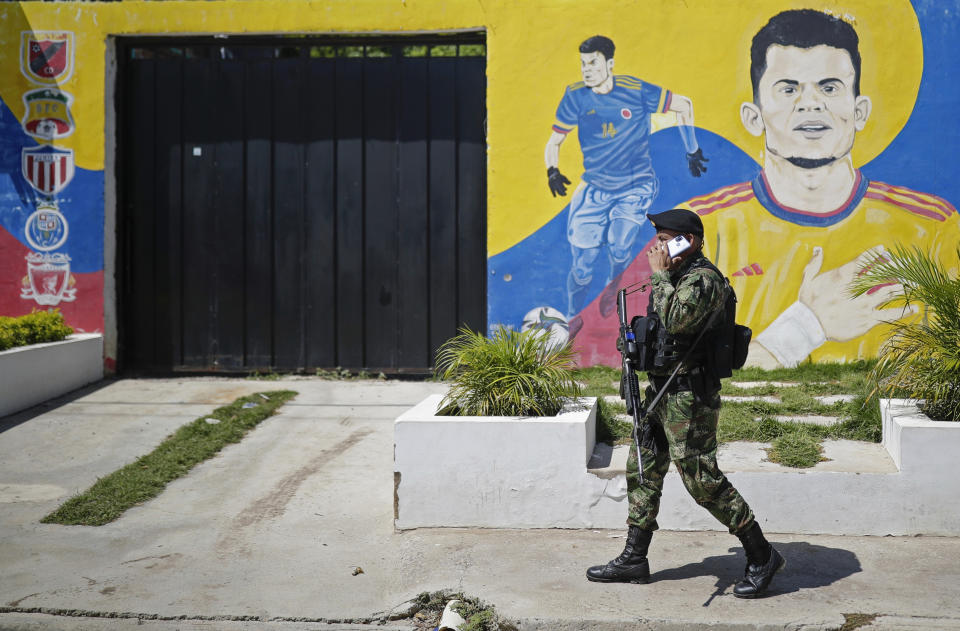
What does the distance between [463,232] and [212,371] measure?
3012 mm

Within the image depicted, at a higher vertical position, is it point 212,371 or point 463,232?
point 463,232

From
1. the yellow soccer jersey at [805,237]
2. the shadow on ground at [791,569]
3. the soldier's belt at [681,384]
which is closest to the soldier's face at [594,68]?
the yellow soccer jersey at [805,237]

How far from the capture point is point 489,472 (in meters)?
5.13

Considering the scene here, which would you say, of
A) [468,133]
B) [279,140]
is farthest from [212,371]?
[468,133]

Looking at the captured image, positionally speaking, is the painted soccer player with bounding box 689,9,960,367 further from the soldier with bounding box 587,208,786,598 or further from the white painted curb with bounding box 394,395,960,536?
the soldier with bounding box 587,208,786,598

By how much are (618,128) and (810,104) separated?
1845mm

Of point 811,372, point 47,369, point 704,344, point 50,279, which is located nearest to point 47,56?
point 50,279

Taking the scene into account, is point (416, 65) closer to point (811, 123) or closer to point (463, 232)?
point (463, 232)

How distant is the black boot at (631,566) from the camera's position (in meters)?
4.31

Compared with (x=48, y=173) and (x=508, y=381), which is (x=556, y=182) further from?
(x=48, y=173)

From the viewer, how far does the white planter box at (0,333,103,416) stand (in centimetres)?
754

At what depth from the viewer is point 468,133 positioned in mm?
9055

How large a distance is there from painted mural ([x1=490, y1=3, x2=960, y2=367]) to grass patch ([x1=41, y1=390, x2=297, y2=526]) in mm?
3303

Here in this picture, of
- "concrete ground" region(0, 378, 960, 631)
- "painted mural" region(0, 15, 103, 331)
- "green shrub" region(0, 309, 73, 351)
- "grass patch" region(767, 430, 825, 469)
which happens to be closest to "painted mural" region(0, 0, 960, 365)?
"painted mural" region(0, 15, 103, 331)
